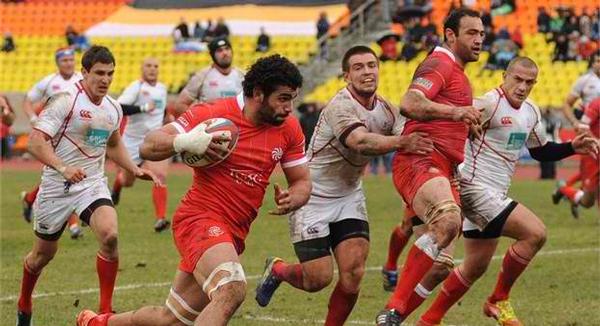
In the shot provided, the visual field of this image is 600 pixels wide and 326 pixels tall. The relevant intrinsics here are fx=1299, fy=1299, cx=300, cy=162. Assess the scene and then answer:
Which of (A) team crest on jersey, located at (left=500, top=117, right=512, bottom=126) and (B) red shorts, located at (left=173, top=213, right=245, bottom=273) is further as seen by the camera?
(A) team crest on jersey, located at (left=500, top=117, right=512, bottom=126)

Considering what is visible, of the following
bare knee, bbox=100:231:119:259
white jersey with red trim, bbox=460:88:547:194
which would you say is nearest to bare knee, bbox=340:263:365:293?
white jersey with red trim, bbox=460:88:547:194

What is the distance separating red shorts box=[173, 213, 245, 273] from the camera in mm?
8117

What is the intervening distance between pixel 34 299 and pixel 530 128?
4.87 m

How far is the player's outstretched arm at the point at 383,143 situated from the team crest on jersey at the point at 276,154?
3.55 ft

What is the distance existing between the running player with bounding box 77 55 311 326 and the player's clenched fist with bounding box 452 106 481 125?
4.46ft

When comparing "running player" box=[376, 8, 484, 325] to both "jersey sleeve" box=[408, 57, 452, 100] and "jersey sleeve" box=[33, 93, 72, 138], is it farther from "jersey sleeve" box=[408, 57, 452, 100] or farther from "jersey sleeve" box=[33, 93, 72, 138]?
"jersey sleeve" box=[33, 93, 72, 138]

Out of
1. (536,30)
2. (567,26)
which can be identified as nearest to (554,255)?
(567,26)

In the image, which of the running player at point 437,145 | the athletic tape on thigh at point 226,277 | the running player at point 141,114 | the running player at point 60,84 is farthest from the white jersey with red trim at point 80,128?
the running player at point 141,114

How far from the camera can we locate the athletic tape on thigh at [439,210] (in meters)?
9.26

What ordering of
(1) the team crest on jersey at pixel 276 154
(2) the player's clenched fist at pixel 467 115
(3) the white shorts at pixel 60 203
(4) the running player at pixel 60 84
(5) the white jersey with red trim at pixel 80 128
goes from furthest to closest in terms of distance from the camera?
(4) the running player at pixel 60 84 → (5) the white jersey with red trim at pixel 80 128 → (3) the white shorts at pixel 60 203 → (2) the player's clenched fist at pixel 467 115 → (1) the team crest on jersey at pixel 276 154

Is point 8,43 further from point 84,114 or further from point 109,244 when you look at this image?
point 109,244

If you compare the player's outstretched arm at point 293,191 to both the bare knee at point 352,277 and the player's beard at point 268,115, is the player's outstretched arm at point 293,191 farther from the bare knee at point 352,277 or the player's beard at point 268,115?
the bare knee at point 352,277

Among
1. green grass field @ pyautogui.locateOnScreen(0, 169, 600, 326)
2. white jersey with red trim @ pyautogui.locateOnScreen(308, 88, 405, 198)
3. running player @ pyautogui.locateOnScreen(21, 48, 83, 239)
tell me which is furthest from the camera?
running player @ pyautogui.locateOnScreen(21, 48, 83, 239)

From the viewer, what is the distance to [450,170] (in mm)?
9867
